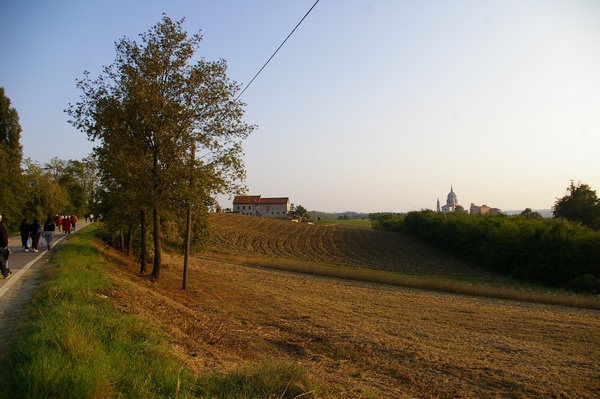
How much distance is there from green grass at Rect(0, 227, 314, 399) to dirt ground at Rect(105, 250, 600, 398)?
0.68m

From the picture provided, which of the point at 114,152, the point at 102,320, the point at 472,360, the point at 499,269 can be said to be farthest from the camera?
the point at 499,269

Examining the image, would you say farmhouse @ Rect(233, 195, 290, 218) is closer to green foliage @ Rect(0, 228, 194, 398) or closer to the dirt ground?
the dirt ground

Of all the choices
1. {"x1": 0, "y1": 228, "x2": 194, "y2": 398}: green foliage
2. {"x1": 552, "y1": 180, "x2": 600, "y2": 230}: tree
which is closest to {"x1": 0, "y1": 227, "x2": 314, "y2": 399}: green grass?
{"x1": 0, "y1": 228, "x2": 194, "y2": 398}: green foliage

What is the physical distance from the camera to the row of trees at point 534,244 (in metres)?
36.5

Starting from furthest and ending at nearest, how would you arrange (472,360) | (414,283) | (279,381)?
(414,283) < (472,360) < (279,381)

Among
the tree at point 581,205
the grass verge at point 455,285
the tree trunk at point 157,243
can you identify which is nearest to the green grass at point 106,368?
the tree trunk at point 157,243

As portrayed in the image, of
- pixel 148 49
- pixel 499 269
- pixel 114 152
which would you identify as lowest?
pixel 499 269

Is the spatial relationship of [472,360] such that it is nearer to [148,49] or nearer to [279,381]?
[279,381]

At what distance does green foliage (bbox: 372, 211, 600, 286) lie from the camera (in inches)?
1447

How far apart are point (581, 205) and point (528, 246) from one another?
28244 mm

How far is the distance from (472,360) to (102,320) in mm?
8067

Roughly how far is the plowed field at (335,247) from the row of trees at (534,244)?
89.8 inches

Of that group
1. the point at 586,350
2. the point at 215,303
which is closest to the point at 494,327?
the point at 586,350

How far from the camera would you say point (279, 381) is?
530 centimetres
